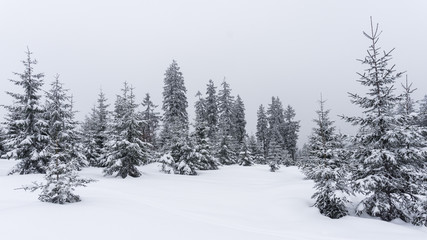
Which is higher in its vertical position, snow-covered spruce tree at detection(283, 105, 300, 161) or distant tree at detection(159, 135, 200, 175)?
snow-covered spruce tree at detection(283, 105, 300, 161)

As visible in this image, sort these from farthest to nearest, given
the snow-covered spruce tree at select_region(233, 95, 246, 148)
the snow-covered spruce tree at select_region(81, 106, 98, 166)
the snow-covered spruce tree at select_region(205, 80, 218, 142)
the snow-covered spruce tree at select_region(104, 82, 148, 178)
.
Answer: the snow-covered spruce tree at select_region(233, 95, 246, 148)
the snow-covered spruce tree at select_region(205, 80, 218, 142)
the snow-covered spruce tree at select_region(81, 106, 98, 166)
the snow-covered spruce tree at select_region(104, 82, 148, 178)

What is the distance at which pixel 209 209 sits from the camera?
37.1 feet

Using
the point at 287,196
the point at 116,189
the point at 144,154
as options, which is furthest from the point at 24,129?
the point at 287,196

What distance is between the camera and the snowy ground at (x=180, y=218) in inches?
264

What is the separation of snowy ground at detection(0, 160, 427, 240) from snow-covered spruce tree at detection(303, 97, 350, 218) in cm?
58

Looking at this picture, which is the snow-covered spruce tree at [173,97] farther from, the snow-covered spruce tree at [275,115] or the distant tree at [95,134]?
the snow-covered spruce tree at [275,115]

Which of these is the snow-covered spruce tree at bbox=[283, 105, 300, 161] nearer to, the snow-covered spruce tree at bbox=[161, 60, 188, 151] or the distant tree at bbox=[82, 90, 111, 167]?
the snow-covered spruce tree at bbox=[161, 60, 188, 151]

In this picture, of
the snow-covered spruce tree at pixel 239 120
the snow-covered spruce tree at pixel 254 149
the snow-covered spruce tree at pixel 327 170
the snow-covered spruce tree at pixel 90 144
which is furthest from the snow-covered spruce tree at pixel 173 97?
the snow-covered spruce tree at pixel 327 170

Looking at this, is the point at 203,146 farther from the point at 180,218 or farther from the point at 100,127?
the point at 180,218

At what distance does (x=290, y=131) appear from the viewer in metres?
57.0

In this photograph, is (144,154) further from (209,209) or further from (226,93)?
(226,93)

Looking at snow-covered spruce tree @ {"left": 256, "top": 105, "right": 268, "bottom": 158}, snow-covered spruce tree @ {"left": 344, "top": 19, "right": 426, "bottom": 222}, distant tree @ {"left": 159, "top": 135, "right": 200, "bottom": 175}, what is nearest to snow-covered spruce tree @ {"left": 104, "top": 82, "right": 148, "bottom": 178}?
distant tree @ {"left": 159, "top": 135, "right": 200, "bottom": 175}

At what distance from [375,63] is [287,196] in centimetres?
803

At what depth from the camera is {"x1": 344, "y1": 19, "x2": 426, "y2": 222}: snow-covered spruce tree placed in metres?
10.6
